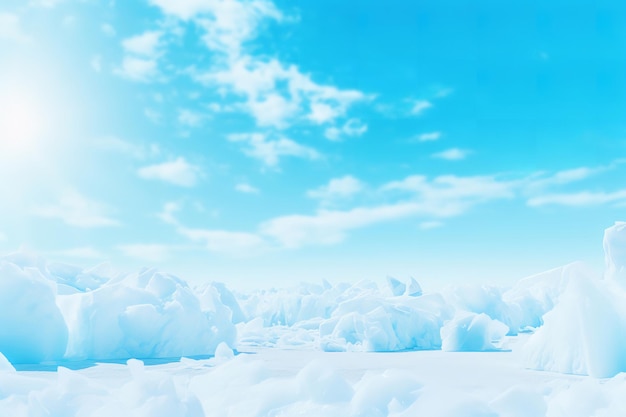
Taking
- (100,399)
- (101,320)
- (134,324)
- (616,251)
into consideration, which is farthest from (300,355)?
(100,399)

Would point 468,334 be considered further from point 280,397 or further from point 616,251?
point 280,397

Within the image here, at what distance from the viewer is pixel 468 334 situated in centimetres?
2153

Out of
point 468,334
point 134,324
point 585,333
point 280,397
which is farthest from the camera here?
point 468,334

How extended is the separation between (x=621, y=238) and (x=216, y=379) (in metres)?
13.4

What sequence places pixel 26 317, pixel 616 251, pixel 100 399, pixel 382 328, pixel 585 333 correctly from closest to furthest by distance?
pixel 100 399
pixel 585 333
pixel 26 317
pixel 616 251
pixel 382 328

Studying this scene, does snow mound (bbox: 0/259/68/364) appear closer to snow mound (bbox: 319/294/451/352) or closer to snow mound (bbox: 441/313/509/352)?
snow mound (bbox: 319/294/451/352)

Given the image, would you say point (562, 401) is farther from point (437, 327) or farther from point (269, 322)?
point (269, 322)

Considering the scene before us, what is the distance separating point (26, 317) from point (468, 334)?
16611 millimetres

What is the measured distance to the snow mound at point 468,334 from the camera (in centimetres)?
2153

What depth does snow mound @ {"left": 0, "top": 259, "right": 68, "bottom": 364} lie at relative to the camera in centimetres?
1485

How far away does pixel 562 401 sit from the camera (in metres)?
6.81

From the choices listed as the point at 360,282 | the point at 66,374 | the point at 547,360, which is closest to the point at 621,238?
the point at 547,360

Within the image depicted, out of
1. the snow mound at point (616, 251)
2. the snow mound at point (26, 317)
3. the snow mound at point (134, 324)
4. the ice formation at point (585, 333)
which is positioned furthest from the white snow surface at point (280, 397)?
the snow mound at point (134, 324)

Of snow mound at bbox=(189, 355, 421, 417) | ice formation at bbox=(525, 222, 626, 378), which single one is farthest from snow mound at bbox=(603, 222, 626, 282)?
snow mound at bbox=(189, 355, 421, 417)
